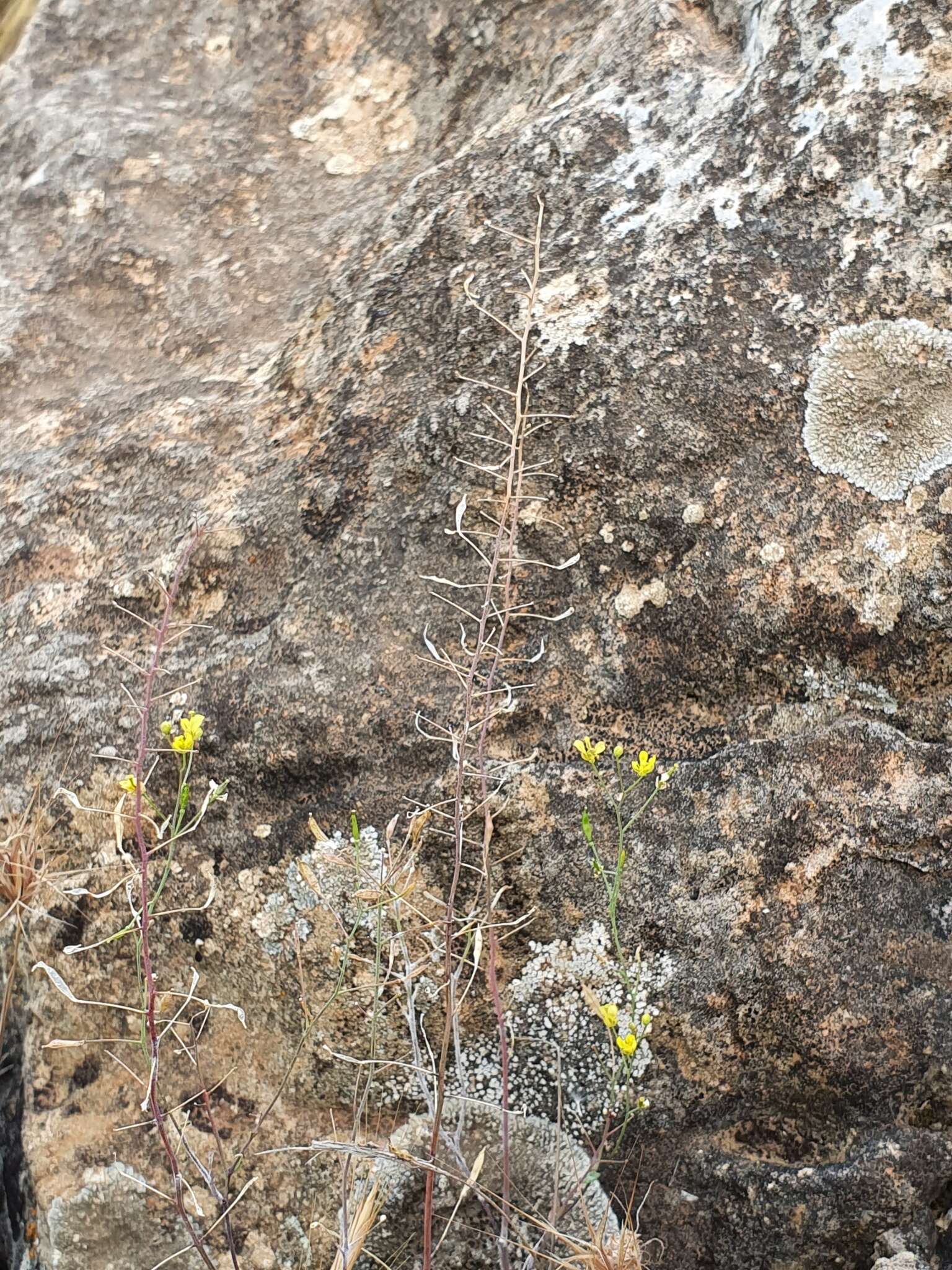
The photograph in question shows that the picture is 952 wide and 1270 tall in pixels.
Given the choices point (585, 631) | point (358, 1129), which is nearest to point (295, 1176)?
point (358, 1129)

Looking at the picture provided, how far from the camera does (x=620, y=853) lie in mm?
1473

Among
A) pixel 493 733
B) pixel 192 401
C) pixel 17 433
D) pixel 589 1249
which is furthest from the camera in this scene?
pixel 17 433

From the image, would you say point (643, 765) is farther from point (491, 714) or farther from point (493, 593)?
point (493, 593)

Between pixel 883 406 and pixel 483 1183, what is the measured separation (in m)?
1.32

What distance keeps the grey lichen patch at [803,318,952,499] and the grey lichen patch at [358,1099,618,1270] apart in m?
1.11

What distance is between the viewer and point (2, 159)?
289 centimetres

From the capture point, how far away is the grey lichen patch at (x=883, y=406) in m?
1.65

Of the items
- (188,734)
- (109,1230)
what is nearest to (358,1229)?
(109,1230)

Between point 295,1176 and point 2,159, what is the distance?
2.69m

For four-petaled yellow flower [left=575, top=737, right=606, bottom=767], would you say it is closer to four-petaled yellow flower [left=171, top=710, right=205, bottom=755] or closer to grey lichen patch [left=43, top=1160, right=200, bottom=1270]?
four-petaled yellow flower [left=171, top=710, right=205, bottom=755]

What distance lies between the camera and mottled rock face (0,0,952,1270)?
5.08 feet

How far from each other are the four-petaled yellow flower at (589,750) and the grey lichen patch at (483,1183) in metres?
0.52

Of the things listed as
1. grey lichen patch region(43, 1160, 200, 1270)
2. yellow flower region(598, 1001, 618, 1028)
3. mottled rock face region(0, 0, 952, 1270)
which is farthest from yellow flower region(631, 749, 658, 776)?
grey lichen patch region(43, 1160, 200, 1270)

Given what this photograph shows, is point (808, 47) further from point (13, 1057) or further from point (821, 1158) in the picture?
point (13, 1057)
